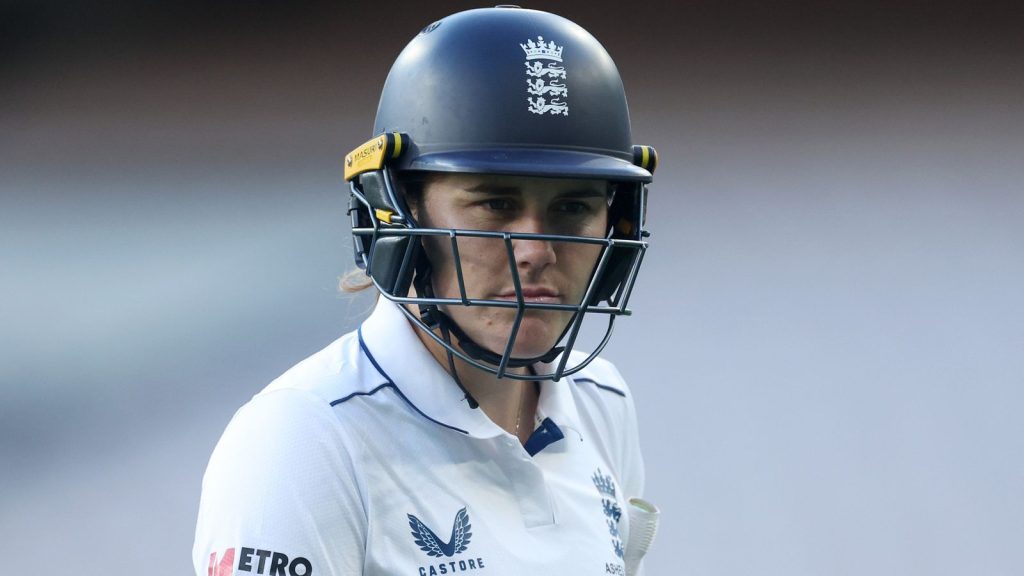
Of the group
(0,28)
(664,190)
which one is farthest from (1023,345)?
(0,28)

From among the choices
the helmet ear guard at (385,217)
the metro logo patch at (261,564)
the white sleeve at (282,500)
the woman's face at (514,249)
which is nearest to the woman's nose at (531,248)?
the woman's face at (514,249)

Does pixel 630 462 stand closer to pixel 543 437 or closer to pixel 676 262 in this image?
pixel 543 437

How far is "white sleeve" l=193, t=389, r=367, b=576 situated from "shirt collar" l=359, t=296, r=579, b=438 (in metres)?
0.11

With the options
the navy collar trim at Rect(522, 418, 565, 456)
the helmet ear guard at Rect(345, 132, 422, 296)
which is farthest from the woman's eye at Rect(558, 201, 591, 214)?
the navy collar trim at Rect(522, 418, 565, 456)

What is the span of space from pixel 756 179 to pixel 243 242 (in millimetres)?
1270

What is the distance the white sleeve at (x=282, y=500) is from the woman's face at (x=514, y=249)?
20 centimetres

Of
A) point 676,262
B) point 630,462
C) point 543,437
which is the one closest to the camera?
point 543,437

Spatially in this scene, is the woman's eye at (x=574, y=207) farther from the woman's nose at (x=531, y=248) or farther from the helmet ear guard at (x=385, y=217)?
the helmet ear guard at (x=385, y=217)

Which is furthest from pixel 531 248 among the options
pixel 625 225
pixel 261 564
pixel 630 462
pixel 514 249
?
pixel 630 462

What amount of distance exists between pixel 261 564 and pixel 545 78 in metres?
0.59

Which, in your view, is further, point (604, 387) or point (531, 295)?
point (604, 387)

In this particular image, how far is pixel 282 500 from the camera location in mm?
1039

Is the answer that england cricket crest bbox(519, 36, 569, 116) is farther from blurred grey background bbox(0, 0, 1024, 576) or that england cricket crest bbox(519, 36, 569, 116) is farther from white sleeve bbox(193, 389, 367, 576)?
blurred grey background bbox(0, 0, 1024, 576)

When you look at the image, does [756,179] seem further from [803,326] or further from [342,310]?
[342,310]
